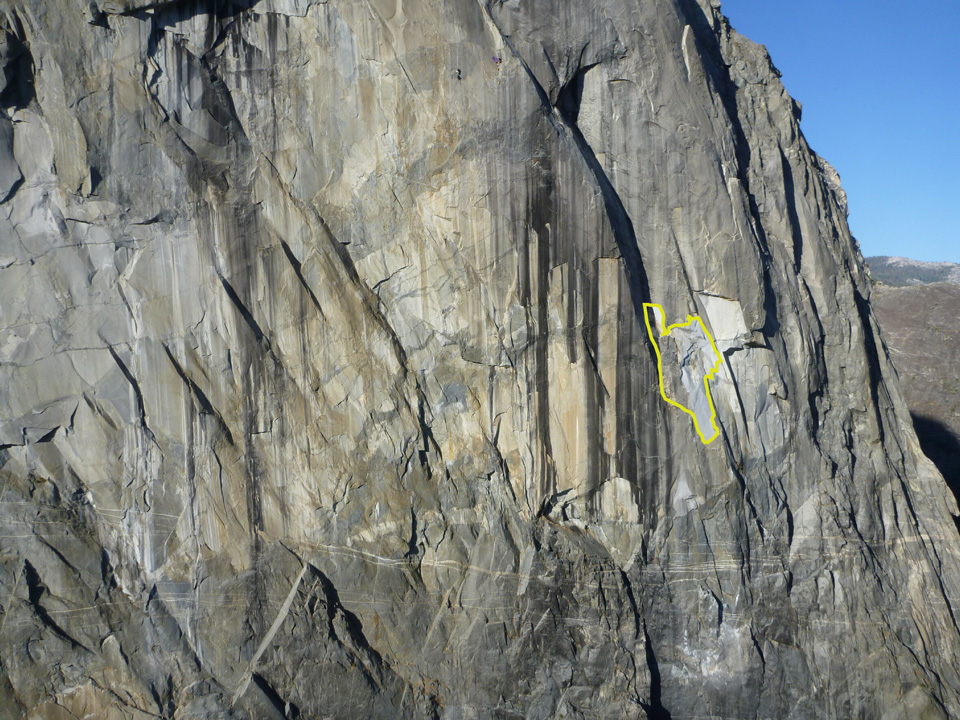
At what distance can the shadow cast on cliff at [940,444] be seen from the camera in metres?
17.8

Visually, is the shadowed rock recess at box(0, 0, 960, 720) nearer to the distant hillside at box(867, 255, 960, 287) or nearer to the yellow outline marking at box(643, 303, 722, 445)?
the yellow outline marking at box(643, 303, 722, 445)

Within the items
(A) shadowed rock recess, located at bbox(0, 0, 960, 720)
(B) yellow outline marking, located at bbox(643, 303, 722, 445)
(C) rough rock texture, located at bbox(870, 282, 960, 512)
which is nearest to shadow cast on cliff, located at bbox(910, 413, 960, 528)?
(C) rough rock texture, located at bbox(870, 282, 960, 512)

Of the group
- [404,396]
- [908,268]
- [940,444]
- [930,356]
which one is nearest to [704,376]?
[404,396]

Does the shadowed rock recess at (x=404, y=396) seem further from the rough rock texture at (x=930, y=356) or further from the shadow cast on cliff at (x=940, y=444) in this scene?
the rough rock texture at (x=930, y=356)

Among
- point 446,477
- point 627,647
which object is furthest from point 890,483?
point 446,477

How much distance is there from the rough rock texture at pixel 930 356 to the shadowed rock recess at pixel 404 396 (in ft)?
32.7

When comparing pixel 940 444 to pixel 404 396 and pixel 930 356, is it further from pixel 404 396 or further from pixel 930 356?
pixel 404 396

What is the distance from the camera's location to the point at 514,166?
385 inches

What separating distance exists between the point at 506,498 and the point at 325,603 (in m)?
2.95

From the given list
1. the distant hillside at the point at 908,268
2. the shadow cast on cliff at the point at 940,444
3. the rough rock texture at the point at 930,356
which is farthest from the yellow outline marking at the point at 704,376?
the distant hillside at the point at 908,268

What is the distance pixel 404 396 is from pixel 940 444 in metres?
15.9

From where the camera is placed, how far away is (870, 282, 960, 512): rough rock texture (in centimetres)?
1902

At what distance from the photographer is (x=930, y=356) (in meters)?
20.7

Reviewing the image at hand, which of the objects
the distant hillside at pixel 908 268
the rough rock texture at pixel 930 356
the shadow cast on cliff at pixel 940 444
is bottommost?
the shadow cast on cliff at pixel 940 444
